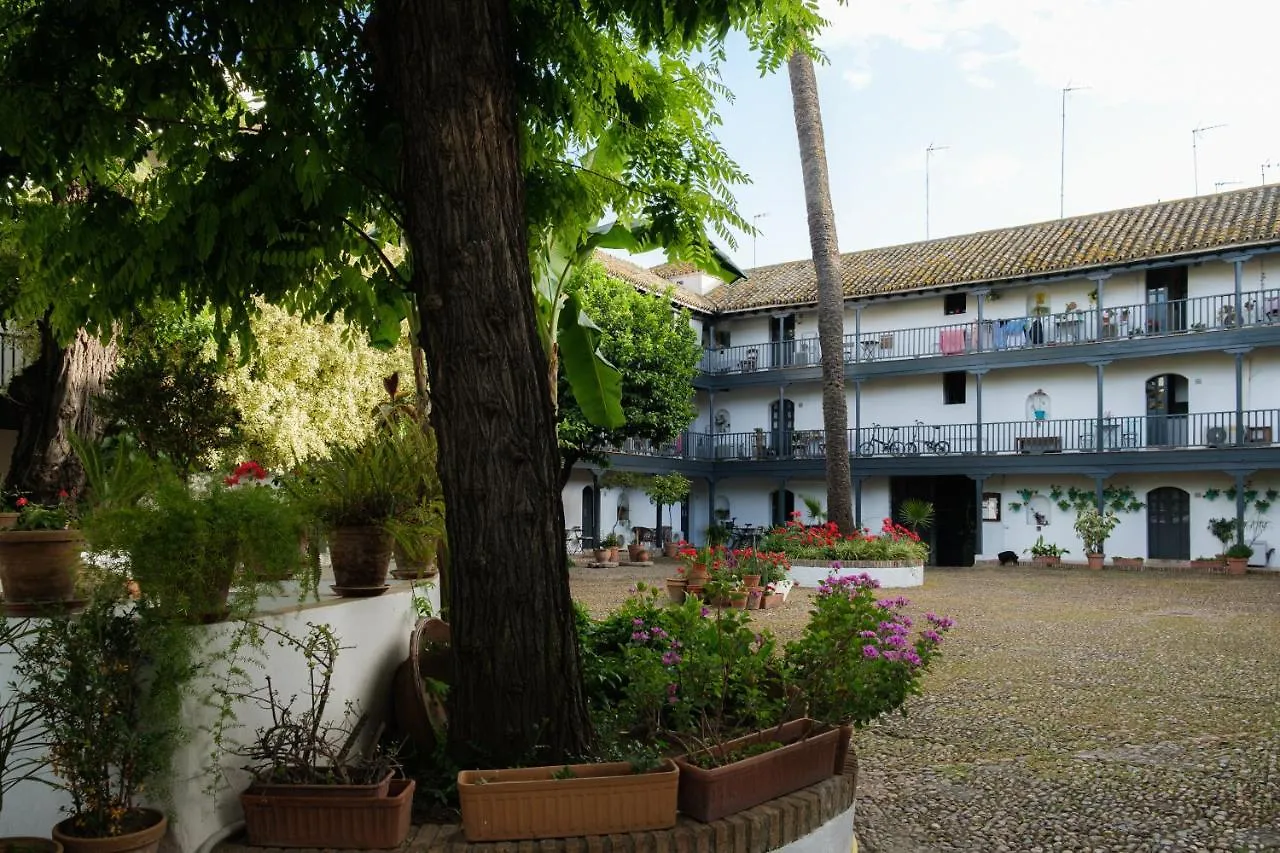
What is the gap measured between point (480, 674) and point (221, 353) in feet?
6.32

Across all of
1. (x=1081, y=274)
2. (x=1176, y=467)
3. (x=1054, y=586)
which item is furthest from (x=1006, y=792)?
(x=1081, y=274)

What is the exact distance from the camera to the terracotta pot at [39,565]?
3188 mm

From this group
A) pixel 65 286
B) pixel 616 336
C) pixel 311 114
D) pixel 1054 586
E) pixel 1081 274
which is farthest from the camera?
pixel 1081 274

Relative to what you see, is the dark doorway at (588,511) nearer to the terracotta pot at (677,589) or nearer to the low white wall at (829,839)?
the terracotta pot at (677,589)

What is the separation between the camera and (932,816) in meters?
4.76

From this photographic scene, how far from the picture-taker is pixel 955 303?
28359mm

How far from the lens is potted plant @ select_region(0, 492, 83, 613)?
319 centimetres

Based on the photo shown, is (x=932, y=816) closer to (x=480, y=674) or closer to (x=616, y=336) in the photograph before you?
(x=480, y=674)

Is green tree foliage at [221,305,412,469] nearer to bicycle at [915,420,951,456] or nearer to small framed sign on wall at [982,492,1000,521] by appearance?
bicycle at [915,420,951,456]

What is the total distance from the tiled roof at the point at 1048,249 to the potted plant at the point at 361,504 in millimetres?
23358

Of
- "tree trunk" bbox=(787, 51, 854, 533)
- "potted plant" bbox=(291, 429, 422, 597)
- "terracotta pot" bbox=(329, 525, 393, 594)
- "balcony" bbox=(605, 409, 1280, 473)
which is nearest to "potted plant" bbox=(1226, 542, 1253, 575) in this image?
"balcony" bbox=(605, 409, 1280, 473)

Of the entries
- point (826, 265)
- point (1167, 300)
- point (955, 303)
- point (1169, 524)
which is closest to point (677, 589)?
point (826, 265)

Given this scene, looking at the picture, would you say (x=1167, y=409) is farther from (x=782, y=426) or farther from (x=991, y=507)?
(x=782, y=426)

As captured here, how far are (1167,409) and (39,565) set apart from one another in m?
26.8
